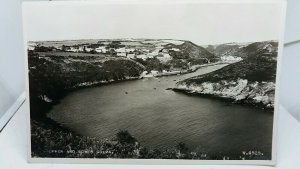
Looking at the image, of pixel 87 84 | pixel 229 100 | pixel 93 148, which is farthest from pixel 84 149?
pixel 229 100

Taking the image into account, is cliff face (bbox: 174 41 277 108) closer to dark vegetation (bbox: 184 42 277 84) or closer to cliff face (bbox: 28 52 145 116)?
dark vegetation (bbox: 184 42 277 84)

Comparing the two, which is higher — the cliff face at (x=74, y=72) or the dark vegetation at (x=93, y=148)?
the cliff face at (x=74, y=72)

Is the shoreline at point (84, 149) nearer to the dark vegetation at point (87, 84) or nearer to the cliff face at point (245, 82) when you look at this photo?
the dark vegetation at point (87, 84)

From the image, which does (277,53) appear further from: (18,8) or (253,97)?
(18,8)

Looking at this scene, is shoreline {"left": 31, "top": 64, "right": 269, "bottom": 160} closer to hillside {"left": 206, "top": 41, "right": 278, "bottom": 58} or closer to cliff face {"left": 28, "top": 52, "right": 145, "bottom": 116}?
cliff face {"left": 28, "top": 52, "right": 145, "bottom": 116}

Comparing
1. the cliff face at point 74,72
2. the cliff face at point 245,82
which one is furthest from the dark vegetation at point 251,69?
the cliff face at point 74,72

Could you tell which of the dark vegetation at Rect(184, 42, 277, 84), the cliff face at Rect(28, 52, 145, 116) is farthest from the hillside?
the cliff face at Rect(28, 52, 145, 116)

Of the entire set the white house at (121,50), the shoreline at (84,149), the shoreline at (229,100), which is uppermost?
the white house at (121,50)

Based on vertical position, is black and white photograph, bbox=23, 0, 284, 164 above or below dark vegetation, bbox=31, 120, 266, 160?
above

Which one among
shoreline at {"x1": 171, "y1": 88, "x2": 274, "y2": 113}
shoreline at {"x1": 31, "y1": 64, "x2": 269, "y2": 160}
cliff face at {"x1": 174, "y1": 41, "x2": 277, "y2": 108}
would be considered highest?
cliff face at {"x1": 174, "y1": 41, "x2": 277, "y2": 108}
